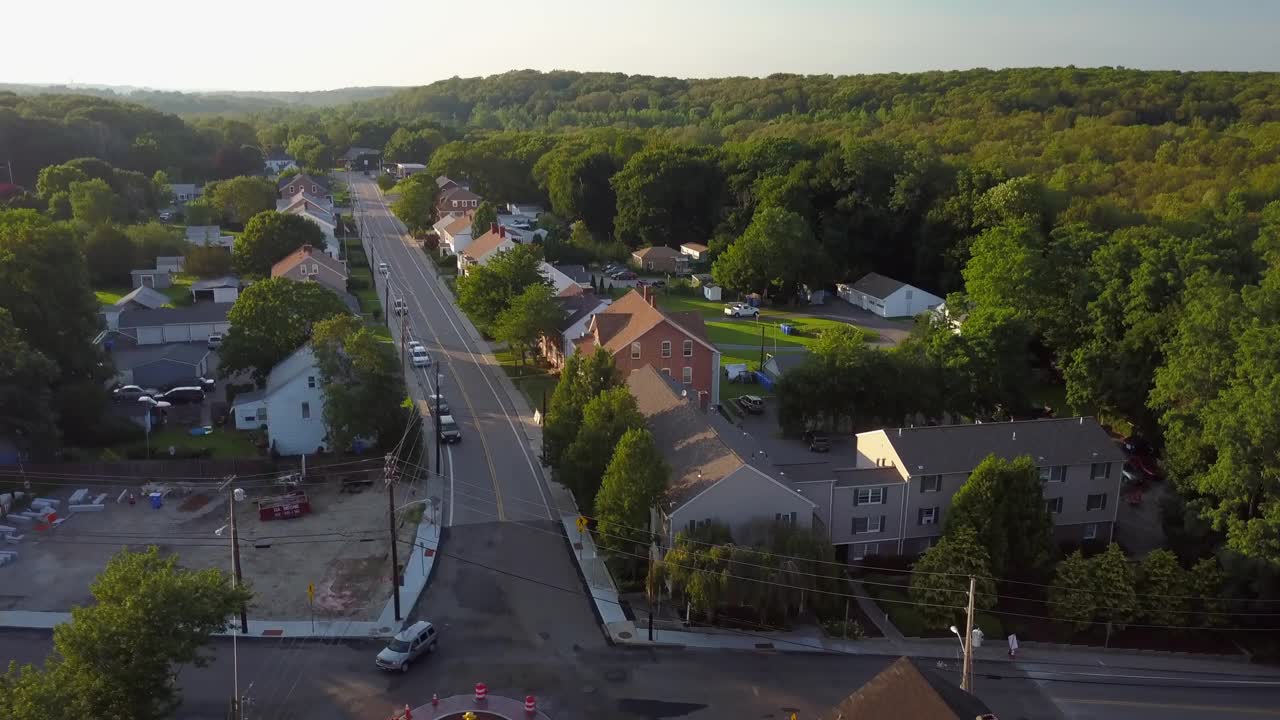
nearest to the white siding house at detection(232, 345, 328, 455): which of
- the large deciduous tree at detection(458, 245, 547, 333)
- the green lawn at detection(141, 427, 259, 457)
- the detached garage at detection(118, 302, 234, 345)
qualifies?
the green lawn at detection(141, 427, 259, 457)

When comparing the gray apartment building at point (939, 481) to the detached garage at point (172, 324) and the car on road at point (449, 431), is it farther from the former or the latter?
the detached garage at point (172, 324)

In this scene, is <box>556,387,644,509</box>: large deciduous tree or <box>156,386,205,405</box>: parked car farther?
<box>156,386,205,405</box>: parked car

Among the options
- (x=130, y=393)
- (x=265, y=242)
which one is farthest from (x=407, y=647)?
(x=265, y=242)

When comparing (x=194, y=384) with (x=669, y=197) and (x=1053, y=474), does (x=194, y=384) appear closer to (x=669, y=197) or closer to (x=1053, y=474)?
(x=1053, y=474)

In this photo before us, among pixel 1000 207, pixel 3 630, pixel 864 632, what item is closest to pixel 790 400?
pixel 864 632

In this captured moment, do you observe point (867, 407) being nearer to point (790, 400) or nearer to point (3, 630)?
point (790, 400)

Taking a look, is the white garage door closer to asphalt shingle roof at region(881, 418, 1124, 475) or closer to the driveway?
the driveway

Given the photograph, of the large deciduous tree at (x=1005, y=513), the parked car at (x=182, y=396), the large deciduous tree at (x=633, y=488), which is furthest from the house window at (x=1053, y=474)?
the parked car at (x=182, y=396)
